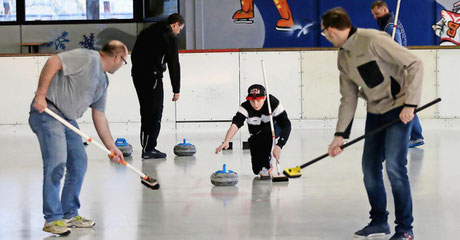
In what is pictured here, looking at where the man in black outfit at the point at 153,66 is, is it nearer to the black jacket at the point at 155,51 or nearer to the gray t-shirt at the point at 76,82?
the black jacket at the point at 155,51

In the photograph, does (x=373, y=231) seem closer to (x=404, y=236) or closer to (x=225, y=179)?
(x=404, y=236)

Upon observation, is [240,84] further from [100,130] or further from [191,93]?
[100,130]

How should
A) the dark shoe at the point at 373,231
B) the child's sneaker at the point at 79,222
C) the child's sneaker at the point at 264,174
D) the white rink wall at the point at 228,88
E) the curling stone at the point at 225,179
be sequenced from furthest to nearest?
the white rink wall at the point at 228,88, the child's sneaker at the point at 264,174, the curling stone at the point at 225,179, the child's sneaker at the point at 79,222, the dark shoe at the point at 373,231

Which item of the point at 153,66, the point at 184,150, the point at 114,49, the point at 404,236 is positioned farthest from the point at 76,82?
the point at 184,150

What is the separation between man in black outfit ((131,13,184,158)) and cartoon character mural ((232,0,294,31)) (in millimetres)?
9154

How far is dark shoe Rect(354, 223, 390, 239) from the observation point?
15.6ft

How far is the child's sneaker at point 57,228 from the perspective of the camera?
4.88 meters

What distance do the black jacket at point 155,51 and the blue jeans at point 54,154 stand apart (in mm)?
3742

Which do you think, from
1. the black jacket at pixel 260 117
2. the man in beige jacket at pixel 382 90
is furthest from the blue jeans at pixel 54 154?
the black jacket at pixel 260 117

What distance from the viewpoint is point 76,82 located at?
4.85 m

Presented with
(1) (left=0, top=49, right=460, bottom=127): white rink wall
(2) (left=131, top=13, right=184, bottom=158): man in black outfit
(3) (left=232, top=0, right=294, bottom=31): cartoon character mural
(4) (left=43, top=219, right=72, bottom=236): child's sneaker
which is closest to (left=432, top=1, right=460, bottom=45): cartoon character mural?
(3) (left=232, top=0, right=294, bottom=31): cartoon character mural

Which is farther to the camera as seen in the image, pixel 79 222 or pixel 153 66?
pixel 153 66

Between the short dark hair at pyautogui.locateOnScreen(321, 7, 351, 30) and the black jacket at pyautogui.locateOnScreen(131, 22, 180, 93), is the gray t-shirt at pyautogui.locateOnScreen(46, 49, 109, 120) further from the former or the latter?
the black jacket at pyautogui.locateOnScreen(131, 22, 180, 93)

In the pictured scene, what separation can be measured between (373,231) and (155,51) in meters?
4.48
